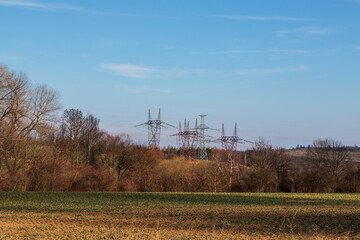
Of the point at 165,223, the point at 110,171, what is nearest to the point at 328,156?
the point at 110,171

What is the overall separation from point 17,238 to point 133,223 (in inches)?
245

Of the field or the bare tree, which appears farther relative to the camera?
the bare tree

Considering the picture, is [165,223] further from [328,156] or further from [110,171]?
[328,156]

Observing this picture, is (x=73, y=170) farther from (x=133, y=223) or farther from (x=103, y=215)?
(x=133, y=223)

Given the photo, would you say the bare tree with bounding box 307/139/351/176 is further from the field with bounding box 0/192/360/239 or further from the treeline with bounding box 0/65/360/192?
the field with bounding box 0/192/360/239

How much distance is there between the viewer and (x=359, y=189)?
2245 inches

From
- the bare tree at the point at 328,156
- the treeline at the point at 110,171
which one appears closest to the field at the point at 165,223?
the treeline at the point at 110,171

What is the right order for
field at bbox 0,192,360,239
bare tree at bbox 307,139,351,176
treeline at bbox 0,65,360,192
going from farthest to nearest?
bare tree at bbox 307,139,351,176, treeline at bbox 0,65,360,192, field at bbox 0,192,360,239

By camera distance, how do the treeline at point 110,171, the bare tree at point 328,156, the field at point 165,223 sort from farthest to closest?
the bare tree at point 328,156, the treeline at point 110,171, the field at point 165,223

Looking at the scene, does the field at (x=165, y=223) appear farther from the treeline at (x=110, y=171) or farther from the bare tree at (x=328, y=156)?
the bare tree at (x=328, y=156)

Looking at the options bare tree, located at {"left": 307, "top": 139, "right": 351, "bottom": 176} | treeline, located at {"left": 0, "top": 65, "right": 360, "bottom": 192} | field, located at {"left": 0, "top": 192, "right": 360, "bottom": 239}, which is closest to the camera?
field, located at {"left": 0, "top": 192, "right": 360, "bottom": 239}

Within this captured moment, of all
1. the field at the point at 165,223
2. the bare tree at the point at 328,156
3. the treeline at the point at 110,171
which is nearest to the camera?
the field at the point at 165,223

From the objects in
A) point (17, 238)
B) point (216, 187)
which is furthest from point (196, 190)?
point (17, 238)

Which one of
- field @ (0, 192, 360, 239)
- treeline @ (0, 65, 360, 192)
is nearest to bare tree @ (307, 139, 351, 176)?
treeline @ (0, 65, 360, 192)
